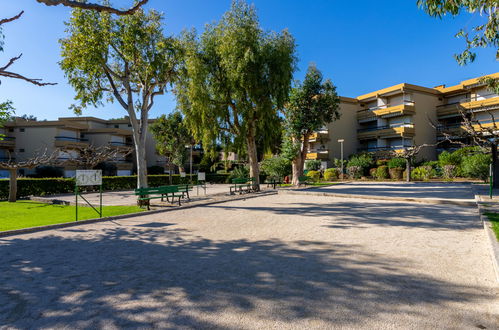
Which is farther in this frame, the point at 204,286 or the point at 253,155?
the point at 253,155

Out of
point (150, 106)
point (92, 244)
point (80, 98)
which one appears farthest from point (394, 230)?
point (80, 98)

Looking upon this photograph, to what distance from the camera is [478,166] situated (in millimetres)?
23250

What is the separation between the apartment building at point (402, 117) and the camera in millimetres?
33953

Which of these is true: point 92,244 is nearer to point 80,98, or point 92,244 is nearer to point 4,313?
point 4,313

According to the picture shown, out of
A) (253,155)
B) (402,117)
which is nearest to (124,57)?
(253,155)

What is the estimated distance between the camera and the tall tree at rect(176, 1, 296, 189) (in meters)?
16.9

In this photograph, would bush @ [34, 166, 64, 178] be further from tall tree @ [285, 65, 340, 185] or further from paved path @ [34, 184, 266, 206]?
tall tree @ [285, 65, 340, 185]

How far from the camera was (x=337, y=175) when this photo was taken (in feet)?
109

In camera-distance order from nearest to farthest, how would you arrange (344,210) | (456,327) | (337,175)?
1. (456,327)
2. (344,210)
3. (337,175)

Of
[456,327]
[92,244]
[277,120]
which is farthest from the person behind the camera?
[277,120]

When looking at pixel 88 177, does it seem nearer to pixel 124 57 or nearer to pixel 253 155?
pixel 124 57

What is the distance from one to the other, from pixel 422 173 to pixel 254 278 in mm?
29379

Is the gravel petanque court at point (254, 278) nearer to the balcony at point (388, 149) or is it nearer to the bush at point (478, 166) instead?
the bush at point (478, 166)

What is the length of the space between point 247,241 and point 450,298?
13.1 feet
